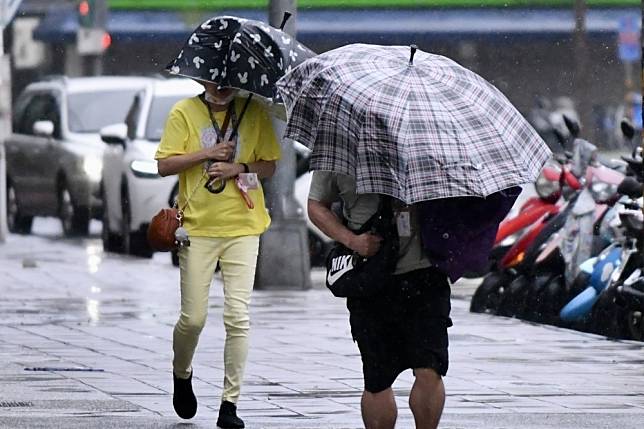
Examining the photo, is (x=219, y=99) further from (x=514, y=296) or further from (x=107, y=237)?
(x=107, y=237)

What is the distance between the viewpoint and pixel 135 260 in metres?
21.0

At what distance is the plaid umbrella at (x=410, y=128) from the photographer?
7062mm

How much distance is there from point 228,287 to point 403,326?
1.55m

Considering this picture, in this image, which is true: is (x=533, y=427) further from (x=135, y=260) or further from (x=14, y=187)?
(x=14, y=187)

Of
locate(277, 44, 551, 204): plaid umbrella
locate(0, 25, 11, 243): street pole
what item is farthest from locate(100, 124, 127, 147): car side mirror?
locate(277, 44, 551, 204): plaid umbrella

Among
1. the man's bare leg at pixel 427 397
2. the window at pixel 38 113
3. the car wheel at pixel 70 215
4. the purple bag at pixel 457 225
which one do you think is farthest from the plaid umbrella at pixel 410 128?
the window at pixel 38 113

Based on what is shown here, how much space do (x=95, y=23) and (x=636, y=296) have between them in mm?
18616

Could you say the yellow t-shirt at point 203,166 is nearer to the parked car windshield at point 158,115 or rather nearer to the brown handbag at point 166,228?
the brown handbag at point 166,228

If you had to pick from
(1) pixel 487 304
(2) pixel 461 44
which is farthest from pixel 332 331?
(2) pixel 461 44

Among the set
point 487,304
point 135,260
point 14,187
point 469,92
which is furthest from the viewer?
point 14,187

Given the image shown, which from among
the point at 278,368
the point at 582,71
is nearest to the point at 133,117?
the point at 278,368

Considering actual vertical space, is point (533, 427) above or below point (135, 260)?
above

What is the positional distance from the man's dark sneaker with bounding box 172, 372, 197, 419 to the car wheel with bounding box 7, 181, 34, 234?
17396 mm

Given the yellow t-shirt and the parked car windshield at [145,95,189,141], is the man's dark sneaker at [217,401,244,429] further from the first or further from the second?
the parked car windshield at [145,95,189,141]
